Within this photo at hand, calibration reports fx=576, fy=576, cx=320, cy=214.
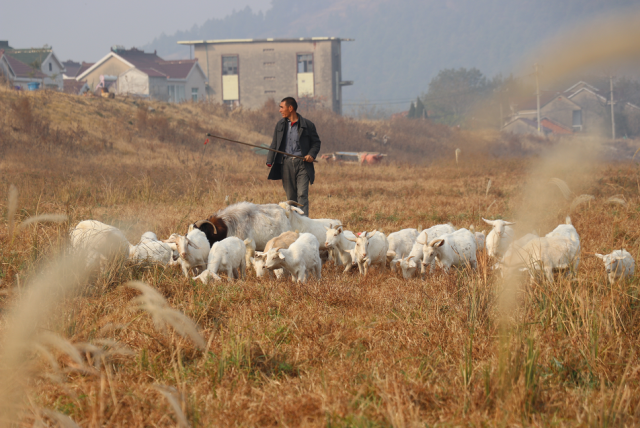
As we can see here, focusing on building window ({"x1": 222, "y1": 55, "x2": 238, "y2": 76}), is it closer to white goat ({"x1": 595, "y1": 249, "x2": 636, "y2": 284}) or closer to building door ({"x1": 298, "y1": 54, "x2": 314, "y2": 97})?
building door ({"x1": 298, "y1": 54, "x2": 314, "y2": 97})

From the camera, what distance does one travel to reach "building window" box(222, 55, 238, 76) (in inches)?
2314

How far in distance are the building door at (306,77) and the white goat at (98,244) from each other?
166 ft

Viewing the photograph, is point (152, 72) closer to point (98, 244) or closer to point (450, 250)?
point (98, 244)

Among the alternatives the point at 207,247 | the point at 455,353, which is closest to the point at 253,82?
the point at 207,247

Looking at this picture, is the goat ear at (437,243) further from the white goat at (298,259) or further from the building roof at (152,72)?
the building roof at (152,72)

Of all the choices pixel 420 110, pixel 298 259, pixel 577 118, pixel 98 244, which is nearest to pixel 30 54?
pixel 420 110

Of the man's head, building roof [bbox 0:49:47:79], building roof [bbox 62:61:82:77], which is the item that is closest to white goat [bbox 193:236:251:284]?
the man's head

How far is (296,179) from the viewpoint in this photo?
1021 centimetres

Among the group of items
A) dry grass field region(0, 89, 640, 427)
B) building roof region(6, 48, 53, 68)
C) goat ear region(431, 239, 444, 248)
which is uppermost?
building roof region(6, 48, 53, 68)

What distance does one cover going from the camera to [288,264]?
7527 millimetres

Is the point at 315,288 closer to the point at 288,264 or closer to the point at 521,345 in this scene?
the point at 288,264

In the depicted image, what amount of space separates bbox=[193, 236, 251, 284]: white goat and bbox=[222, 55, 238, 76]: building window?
53.5 meters

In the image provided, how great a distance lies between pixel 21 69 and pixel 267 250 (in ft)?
180

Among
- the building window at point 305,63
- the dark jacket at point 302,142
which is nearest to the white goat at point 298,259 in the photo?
the dark jacket at point 302,142
